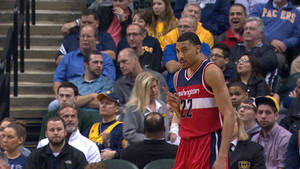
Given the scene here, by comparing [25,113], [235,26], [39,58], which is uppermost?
[235,26]

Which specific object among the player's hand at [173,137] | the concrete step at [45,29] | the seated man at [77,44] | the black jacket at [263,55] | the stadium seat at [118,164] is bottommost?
the stadium seat at [118,164]

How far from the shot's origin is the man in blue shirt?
10.6 metres

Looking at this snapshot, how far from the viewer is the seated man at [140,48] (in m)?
10.6

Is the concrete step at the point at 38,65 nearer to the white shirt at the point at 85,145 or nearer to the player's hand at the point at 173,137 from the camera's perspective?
the white shirt at the point at 85,145

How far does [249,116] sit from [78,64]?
316cm

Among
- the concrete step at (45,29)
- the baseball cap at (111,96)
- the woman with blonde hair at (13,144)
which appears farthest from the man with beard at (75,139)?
the concrete step at (45,29)

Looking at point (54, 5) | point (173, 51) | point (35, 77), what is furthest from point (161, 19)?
point (54, 5)

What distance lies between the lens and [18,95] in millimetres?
11469

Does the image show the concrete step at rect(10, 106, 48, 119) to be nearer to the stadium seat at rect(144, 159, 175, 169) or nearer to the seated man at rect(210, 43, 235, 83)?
the seated man at rect(210, 43, 235, 83)

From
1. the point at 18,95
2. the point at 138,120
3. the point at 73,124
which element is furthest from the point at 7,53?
the point at 138,120

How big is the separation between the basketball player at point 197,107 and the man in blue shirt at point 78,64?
13.8 ft

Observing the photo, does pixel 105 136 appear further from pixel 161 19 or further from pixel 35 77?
pixel 161 19

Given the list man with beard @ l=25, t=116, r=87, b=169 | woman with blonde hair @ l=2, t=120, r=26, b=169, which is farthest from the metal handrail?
man with beard @ l=25, t=116, r=87, b=169

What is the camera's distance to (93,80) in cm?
1030
